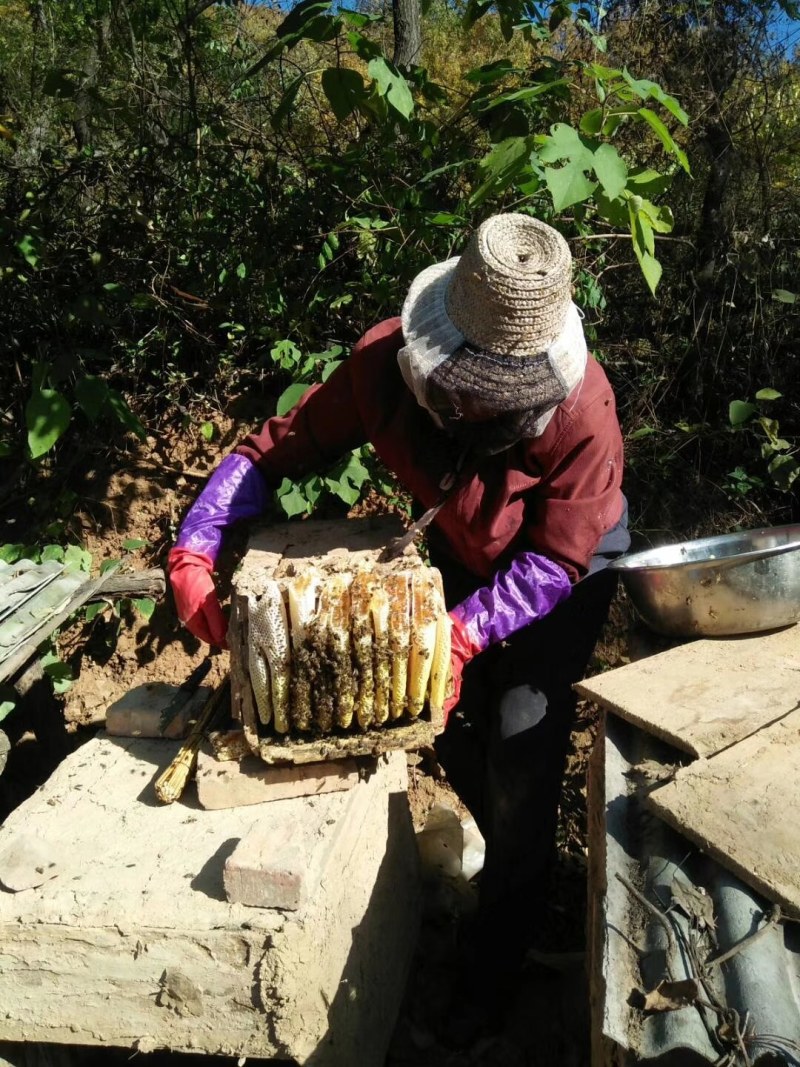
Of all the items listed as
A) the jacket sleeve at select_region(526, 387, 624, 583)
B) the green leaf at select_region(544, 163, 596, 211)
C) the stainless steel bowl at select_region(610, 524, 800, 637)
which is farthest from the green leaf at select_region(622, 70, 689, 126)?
the stainless steel bowl at select_region(610, 524, 800, 637)

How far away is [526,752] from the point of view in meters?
2.71

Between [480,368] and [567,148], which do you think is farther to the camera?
[567,148]

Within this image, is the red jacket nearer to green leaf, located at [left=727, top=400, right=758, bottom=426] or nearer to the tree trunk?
green leaf, located at [left=727, top=400, right=758, bottom=426]

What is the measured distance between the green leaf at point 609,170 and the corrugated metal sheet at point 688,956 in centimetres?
172

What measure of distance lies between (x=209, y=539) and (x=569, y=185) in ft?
5.05

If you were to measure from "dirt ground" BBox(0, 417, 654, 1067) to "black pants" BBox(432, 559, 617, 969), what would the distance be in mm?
360

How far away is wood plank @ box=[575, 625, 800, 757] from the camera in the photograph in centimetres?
222

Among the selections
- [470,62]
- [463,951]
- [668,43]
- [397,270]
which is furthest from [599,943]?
[470,62]

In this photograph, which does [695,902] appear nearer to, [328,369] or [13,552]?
[328,369]

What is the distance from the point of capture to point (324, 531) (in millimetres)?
2885

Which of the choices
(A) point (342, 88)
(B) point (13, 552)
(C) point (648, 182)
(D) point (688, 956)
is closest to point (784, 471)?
(C) point (648, 182)

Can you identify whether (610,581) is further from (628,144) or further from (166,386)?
(628,144)

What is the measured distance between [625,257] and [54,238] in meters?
3.10

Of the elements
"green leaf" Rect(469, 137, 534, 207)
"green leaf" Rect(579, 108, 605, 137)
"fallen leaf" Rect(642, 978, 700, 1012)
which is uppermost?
"green leaf" Rect(579, 108, 605, 137)
